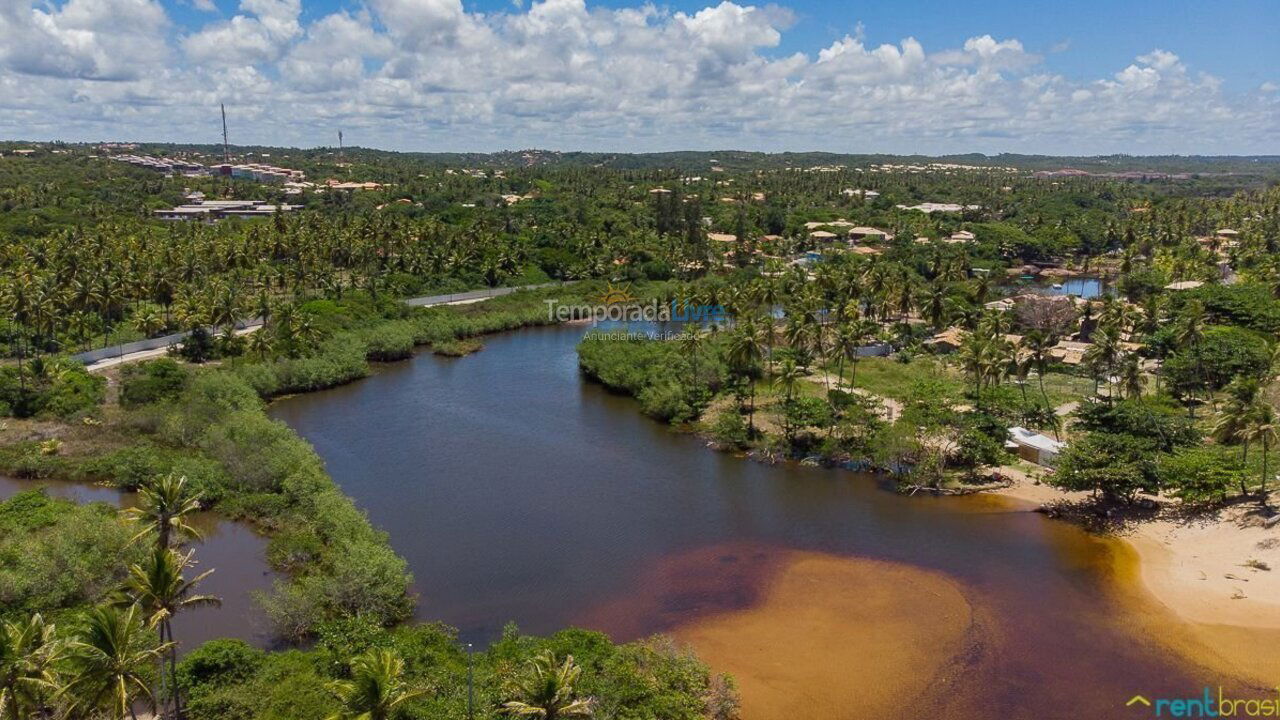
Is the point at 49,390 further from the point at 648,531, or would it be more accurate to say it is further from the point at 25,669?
the point at 25,669

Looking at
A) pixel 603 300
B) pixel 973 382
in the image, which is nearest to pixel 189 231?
pixel 603 300

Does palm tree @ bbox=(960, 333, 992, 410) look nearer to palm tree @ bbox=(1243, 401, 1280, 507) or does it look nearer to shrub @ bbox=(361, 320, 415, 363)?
palm tree @ bbox=(1243, 401, 1280, 507)

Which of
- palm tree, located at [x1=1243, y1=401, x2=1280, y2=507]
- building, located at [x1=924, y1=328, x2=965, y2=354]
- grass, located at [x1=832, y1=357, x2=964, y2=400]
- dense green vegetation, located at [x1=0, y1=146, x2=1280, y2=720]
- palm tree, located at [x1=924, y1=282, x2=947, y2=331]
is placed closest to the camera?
dense green vegetation, located at [x1=0, y1=146, x2=1280, y2=720]

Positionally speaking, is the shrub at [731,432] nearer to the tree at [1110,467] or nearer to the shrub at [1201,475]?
the tree at [1110,467]

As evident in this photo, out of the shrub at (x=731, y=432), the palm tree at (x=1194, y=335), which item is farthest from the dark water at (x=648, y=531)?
the palm tree at (x=1194, y=335)

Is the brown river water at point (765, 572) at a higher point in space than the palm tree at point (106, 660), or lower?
lower

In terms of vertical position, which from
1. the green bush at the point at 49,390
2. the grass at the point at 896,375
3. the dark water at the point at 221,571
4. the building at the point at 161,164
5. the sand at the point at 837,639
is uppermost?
the building at the point at 161,164

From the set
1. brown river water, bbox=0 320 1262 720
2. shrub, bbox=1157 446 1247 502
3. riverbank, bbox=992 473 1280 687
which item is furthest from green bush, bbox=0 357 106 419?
shrub, bbox=1157 446 1247 502
